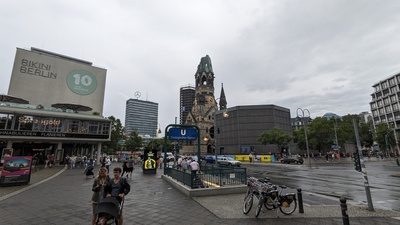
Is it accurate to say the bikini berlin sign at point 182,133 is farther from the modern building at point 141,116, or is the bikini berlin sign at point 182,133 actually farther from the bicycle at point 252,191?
the modern building at point 141,116

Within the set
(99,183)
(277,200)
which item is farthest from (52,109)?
(277,200)

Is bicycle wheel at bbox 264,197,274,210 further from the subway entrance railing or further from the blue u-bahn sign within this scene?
Answer: the blue u-bahn sign

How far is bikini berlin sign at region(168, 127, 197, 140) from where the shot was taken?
15.2m

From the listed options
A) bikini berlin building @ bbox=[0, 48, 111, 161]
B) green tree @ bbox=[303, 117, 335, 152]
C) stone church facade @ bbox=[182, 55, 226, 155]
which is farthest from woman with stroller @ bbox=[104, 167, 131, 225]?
stone church facade @ bbox=[182, 55, 226, 155]

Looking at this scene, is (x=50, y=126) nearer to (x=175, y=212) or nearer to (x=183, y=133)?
(x=183, y=133)

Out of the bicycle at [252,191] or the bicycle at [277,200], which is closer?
the bicycle at [277,200]

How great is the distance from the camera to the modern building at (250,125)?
209ft

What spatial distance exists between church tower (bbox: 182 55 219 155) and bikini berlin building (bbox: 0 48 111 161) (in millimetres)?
39469

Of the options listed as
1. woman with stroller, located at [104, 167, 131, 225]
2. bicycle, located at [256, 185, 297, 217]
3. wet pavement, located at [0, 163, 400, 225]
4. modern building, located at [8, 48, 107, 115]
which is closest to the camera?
woman with stroller, located at [104, 167, 131, 225]

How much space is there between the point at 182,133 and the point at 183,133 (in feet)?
0.25

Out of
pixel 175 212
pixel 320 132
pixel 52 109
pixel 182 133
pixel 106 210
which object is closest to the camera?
pixel 106 210

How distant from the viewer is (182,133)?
15391 mm

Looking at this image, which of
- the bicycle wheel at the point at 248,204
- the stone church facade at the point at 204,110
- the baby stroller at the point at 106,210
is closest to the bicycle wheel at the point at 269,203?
the bicycle wheel at the point at 248,204

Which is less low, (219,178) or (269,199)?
(219,178)
